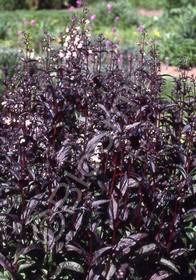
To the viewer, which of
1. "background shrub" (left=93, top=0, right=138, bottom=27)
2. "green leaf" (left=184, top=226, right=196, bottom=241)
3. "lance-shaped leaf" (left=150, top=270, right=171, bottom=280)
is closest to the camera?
"lance-shaped leaf" (left=150, top=270, right=171, bottom=280)

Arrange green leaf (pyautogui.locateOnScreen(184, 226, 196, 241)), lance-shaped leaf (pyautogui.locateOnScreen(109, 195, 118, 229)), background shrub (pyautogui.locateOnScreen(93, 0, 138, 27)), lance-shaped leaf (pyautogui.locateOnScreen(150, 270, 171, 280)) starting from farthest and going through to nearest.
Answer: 1. background shrub (pyautogui.locateOnScreen(93, 0, 138, 27))
2. green leaf (pyautogui.locateOnScreen(184, 226, 196, 241))
3. lance-shaped leaf (pyautogui.locateOnScreen(150, 270, 171, 280))
4. lance-shaped leaf (pyautogui.locateOnScreen(109, 195, 118, 229))

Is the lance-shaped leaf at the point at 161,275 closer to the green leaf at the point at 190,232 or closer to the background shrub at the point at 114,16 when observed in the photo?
the green leaf at the point at 190,232

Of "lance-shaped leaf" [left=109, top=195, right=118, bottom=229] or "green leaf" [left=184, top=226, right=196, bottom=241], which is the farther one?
"green leaf" [left=184, top=226, right=196, bottom=241]

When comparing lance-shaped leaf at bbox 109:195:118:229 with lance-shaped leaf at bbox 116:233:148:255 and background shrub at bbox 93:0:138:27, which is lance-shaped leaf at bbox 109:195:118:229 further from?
background shrub at bbox 93:0:138:27

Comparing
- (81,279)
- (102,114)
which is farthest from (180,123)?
(81,279)

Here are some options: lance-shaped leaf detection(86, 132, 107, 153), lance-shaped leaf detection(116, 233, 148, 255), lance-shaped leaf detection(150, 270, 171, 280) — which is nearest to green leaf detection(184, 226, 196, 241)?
lance-shaped leaf detection(150, 270, 171, 280)

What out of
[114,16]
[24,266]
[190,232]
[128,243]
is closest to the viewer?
[128,243]

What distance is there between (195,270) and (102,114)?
4.14ft

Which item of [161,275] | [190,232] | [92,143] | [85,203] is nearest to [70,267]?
[85,203]

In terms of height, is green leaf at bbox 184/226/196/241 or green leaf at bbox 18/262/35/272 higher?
green leaf at bbox 184/226/196/241

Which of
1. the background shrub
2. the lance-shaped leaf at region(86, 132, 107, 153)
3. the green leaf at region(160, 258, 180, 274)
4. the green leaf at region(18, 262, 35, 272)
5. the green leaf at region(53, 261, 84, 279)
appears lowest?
the green leaf at region(18, 262, 35, 272)

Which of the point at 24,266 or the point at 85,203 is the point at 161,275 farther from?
the point at 24,266

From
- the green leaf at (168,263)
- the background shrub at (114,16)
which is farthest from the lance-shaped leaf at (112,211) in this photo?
the background shrub at (114,16)

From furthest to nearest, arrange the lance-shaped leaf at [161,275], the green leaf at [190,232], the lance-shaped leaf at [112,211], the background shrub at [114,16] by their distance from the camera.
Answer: the background shrub at [114,16], the green leaf at [190,232], the lance-shaped leaf at [161,275], the lance-shaped leaf at [112,211]
